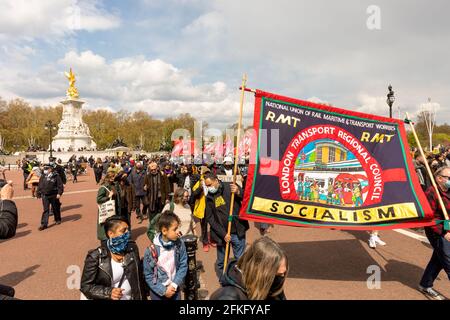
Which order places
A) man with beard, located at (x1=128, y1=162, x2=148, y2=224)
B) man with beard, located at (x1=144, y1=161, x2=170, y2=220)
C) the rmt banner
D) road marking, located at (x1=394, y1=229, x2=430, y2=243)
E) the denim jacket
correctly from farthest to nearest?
man with beard, located at (x1=128, y1=162, x2=148, y2=224) → man with beard, located at (x1=144, y1=161, x2=170, y2=220) → road marking, located at (x1=394, y1=229, x2=430, y2=243) → the rmt banner → the denim jacket

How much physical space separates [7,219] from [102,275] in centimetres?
102

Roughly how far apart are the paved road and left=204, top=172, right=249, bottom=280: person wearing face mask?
63cm

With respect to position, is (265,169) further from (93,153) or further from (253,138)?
(93,153)

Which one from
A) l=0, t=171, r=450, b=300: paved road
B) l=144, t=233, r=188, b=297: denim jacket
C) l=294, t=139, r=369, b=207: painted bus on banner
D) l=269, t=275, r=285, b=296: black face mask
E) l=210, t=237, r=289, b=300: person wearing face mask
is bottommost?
l=0, t=171, r=450, b=300: paved road

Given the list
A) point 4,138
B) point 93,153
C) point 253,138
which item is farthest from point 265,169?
point 4,138

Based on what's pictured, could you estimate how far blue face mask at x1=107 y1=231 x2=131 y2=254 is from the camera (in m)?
2.54

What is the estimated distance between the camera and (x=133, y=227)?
26.3ft

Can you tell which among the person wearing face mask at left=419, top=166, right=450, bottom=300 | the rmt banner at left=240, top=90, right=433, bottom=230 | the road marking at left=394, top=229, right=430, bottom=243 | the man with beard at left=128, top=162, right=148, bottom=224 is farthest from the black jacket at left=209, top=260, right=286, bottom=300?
the man with beard at left=128, top=162, right=148, bottom=224

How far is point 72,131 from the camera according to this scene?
49625 mm

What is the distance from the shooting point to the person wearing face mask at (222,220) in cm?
423

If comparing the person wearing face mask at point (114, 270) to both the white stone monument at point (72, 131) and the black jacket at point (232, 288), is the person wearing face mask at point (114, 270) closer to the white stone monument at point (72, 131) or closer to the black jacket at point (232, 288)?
the black jacket at point (232, 288)

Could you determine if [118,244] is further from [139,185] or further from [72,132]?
[72,132]

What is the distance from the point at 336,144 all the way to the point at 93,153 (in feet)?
161

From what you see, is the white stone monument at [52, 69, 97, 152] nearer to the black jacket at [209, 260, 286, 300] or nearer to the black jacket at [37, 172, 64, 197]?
the black jacket at [37, 172, 64, 197]
